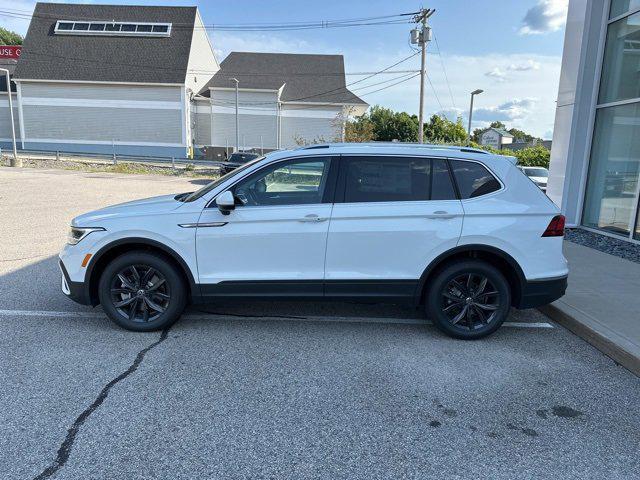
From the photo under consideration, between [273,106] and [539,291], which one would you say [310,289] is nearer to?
[539,291]

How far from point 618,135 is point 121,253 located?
9289 mm

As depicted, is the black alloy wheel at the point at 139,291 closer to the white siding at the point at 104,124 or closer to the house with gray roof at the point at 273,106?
the house with gray roof at the point at 273,106

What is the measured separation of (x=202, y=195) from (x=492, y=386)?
9.92ft

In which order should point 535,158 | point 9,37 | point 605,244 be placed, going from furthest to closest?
1. point 9,37
2. point 535,158
3. point 605,244

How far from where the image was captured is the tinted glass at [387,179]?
436 cm

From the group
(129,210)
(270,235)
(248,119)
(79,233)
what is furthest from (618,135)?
(248,119)

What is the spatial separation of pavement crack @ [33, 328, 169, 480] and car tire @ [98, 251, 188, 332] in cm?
33

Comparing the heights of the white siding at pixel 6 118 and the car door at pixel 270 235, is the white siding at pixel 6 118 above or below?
above

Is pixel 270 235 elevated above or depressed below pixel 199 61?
below

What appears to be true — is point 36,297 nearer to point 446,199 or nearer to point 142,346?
point 142,346

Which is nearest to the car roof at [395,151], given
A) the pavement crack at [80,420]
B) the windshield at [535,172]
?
the pavement crack at [80,420]

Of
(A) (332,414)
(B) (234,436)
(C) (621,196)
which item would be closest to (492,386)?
(A) (332,414)

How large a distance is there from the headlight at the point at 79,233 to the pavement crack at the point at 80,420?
119 centimetres

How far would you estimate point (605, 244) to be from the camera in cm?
851
